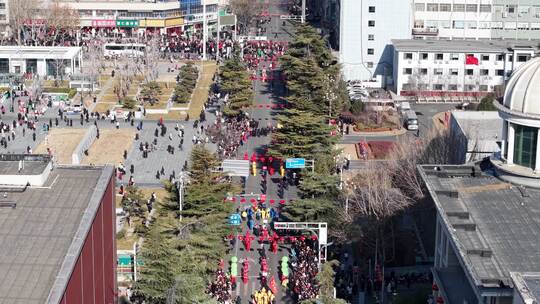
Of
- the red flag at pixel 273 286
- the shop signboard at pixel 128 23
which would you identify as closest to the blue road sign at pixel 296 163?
the red flag at pixel 273 286

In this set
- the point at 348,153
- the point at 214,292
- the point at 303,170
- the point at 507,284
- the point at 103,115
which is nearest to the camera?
the point at 507,284

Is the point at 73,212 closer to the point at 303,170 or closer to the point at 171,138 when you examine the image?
the point at 303,170

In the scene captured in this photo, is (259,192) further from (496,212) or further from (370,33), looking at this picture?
(370,33)

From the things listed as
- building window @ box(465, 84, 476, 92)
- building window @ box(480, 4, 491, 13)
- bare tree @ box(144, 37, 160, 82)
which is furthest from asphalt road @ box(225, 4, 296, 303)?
building window @ box(480, 4, 491, 13)

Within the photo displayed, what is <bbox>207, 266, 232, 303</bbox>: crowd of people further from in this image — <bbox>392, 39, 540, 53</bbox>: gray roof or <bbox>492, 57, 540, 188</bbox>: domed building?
<bbox>392, 39, 540, 53</bbox>: gray roof

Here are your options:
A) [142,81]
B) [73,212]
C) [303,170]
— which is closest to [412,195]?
[303,170]

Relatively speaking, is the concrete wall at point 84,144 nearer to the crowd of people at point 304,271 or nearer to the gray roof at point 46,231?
the crowd of people at point 304,271
